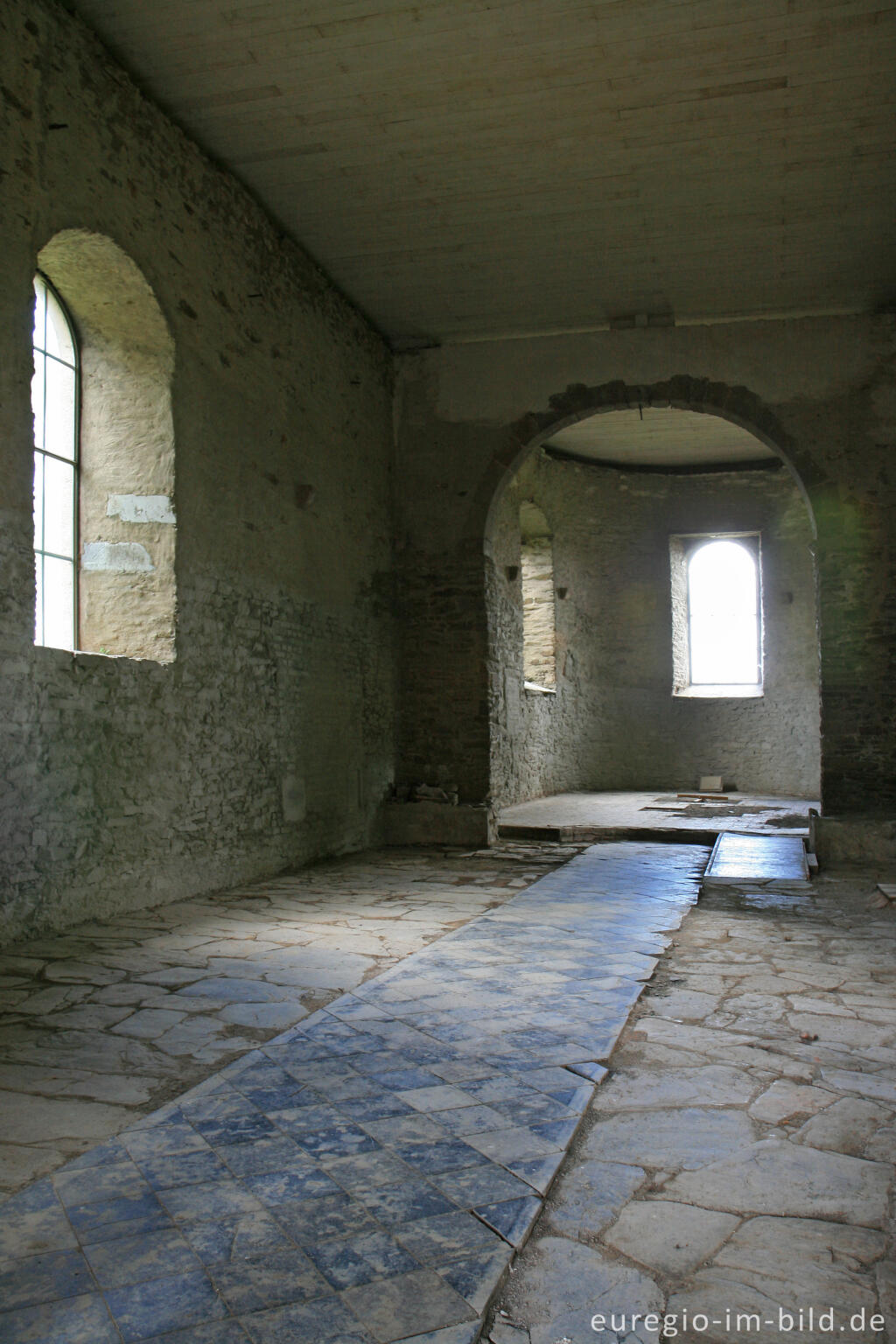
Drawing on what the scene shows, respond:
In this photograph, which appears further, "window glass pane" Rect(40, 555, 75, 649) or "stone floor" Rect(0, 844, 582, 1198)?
"window glass pane" Rect(40, 555, 75, 649)

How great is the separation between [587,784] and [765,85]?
10508mm

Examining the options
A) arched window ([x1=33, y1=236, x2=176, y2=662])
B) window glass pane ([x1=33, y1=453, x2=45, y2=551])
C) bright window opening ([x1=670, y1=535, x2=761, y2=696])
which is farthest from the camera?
bright window opening ([x1=670, y1=535, x2=761, y2=696])

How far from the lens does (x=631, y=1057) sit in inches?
119

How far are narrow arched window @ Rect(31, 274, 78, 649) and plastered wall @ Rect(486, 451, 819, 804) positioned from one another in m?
8.34

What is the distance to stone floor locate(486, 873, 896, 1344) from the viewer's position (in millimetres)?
1717

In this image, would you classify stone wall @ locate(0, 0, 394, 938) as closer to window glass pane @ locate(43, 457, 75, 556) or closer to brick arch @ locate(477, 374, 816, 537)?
window glass pane @ locate(43, 457, 75, 556)

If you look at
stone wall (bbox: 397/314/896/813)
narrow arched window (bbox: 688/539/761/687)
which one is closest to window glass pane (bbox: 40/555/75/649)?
stone wall (bbox: 397/314/896/813)

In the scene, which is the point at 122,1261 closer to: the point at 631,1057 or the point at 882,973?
the point at 631,1057

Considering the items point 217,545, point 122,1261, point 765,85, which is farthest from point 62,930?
point 765,85

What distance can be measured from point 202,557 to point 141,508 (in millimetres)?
514

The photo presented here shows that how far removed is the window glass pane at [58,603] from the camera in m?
5.41

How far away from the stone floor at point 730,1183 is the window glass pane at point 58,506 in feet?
13.2

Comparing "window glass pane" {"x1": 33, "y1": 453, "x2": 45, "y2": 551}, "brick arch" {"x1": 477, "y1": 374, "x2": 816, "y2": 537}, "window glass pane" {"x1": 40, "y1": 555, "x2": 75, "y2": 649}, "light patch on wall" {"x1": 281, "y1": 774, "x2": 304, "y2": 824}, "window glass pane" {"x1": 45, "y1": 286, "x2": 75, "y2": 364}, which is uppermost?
"brick arch" {"x1": 477, "y1": 374, "x2": 816, "y2": 537}

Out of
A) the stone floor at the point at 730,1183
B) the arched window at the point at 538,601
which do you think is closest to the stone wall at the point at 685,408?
the arched window at the point at 538,601
